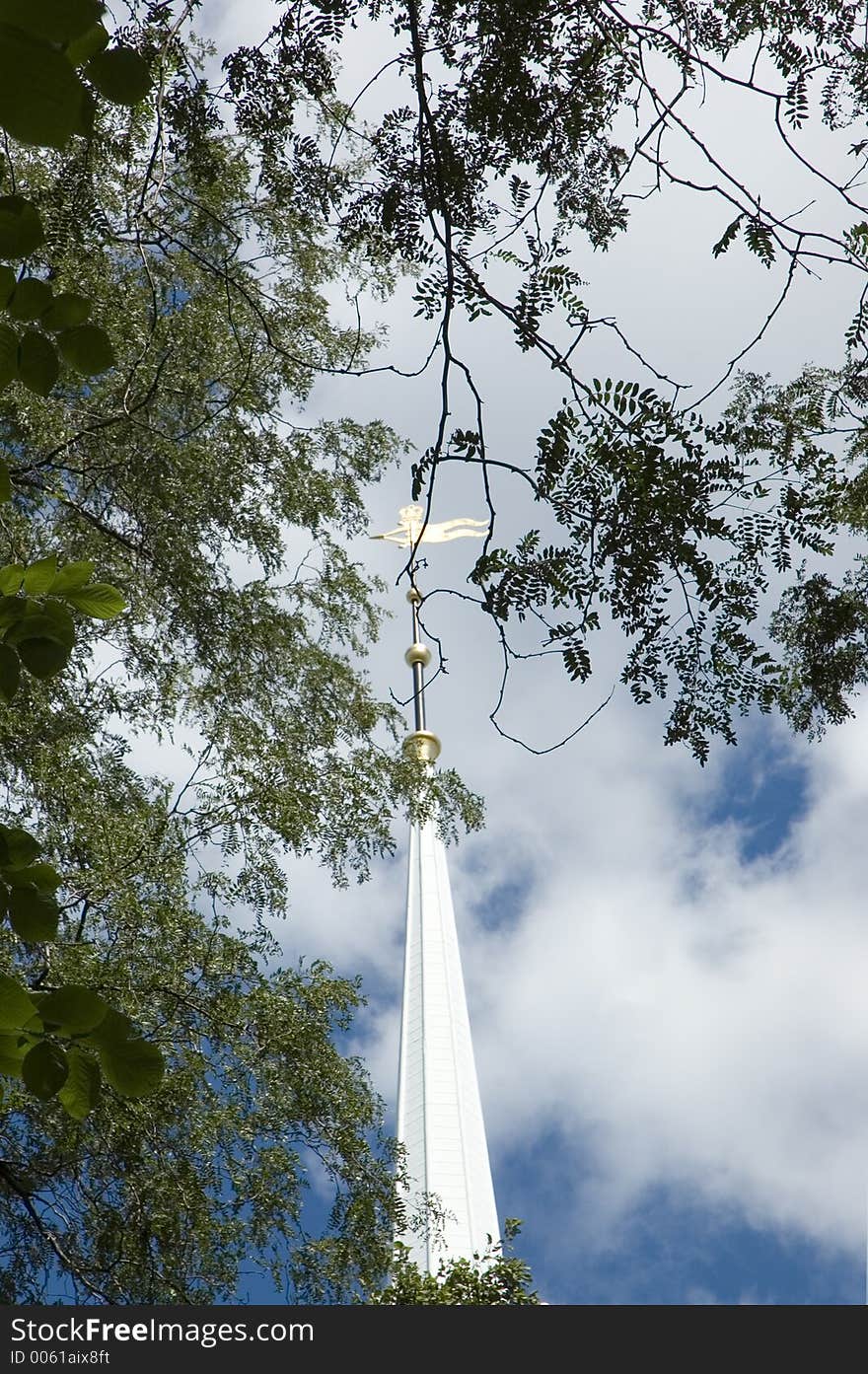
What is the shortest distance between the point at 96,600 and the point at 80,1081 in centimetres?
56

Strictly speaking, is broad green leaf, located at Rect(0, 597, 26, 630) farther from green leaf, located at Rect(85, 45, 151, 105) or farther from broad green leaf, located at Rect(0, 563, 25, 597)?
green leaf, located at Rect(85, 45, 151, 105)

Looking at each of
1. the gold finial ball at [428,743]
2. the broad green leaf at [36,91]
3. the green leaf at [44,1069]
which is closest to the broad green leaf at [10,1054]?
the green leaf at [44,1069]

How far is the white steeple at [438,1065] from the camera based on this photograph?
52.0 ft

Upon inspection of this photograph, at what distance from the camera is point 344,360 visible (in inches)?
317

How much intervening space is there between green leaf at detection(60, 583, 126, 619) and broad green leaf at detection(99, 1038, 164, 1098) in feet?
1.66

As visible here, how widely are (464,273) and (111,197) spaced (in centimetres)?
454

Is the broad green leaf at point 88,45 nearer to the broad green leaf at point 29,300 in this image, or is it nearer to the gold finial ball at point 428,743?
the broad green leaf at point 29,300

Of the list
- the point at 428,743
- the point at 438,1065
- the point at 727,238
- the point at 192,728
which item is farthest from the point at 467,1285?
the point at 428,743

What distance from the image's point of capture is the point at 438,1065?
690 inches

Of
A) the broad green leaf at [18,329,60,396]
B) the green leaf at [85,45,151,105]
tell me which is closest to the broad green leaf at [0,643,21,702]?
the broad green leaf at [18,329,60,396]

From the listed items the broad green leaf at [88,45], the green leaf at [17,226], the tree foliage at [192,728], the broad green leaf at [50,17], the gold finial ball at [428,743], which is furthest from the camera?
the gold finial ball at [428,743]

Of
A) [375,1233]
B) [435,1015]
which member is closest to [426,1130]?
[435,1015]

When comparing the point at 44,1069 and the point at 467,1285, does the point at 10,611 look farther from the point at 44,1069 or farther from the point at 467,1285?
the point at 467,1285

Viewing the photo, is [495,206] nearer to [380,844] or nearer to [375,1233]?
[380,844]
